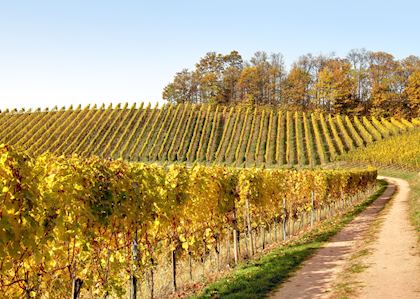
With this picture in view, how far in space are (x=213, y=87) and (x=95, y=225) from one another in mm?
114831

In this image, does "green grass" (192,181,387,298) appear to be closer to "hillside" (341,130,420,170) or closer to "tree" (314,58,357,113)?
"hillside" (341,130,420,170)

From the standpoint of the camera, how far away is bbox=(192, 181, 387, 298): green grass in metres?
10.5

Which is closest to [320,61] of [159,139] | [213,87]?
[213,87]

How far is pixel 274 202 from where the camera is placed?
67.7ft

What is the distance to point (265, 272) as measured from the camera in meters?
12.3

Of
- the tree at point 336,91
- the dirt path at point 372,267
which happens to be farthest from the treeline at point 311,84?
the dirt path at point 372,267

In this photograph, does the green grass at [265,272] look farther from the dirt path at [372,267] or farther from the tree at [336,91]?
the tree at [336,91]

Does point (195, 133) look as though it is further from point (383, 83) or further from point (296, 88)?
point (383, 83)

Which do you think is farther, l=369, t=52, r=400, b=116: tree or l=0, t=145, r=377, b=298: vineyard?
l=369, t=52, r=400, b=116: tree

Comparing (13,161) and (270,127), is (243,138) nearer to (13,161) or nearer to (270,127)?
(270,127)

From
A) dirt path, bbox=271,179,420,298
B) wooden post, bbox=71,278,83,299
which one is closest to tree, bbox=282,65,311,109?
dirt path, bbox=271,179,420,298

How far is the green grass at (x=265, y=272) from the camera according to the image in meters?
10.5

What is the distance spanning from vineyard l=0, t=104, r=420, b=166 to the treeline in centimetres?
1467

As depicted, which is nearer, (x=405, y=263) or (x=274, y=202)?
(x=405, y=263)
